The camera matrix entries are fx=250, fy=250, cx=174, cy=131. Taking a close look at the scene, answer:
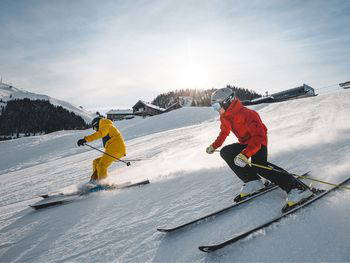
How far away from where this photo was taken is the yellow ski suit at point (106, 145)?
21.5ft

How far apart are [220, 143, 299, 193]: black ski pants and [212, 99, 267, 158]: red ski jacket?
129mm

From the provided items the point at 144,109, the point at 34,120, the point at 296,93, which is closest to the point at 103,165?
the point at 296,93

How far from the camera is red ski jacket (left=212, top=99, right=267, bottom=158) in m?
3.43

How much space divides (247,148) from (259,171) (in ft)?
Answer: 1.34

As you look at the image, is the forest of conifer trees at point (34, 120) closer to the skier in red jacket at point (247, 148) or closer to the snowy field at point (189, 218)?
the snowy field at point (189, 218)

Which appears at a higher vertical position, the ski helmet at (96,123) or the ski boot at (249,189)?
the ski helmet at (96,123)

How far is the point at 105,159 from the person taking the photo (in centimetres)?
662

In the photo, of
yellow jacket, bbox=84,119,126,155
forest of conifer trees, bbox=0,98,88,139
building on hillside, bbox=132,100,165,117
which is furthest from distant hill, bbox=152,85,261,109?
yellow jacket, bbox=84,119,126,155

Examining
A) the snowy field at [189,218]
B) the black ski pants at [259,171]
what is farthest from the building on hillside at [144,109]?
the black ski pants at [259,171]

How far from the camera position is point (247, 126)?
140 inches

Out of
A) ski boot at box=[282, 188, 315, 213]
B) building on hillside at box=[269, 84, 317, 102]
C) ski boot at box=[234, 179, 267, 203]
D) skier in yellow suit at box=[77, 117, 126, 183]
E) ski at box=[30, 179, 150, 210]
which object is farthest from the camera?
building on hillside at box=[269, 84, 317, 102]

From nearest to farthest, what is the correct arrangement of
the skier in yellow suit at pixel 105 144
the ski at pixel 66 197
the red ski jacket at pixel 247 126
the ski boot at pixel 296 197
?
the ski boot at pixel 296 197, the red ski jacket at pixel 247 126, the ski at pixel 66 197, the skier in yellow suit at pixel 105 144

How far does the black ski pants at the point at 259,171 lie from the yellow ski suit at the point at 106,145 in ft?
12.4

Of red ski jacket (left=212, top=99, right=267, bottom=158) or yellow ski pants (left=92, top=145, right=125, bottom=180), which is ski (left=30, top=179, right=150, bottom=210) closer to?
yellow ski pants (left=92, top=145, right=125, bottom=180)
